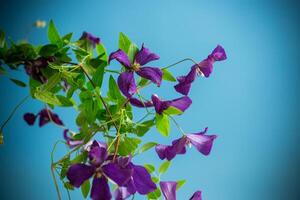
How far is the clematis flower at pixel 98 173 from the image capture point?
44cm

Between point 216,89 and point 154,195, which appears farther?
point 216,89

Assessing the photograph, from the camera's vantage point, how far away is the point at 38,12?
1079 millimetres

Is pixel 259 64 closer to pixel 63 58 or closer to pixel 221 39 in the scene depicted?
pixel 221 39

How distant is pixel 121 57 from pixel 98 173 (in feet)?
0.54

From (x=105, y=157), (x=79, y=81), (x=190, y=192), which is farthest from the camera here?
(x=190, y=192)

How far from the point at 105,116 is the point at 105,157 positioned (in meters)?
0.13

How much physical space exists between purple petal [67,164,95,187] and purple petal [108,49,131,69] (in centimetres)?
15

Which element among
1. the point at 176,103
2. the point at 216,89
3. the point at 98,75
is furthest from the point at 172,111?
the point at 216,89

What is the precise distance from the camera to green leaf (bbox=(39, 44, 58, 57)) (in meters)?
0.63

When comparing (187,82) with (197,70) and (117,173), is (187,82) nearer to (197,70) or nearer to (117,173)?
(197,70)

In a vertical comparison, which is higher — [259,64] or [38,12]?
[38,12]

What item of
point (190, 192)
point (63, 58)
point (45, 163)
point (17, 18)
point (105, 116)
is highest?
point (17, 18)

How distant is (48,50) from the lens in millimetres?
629

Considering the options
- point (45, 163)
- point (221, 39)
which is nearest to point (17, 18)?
point (45, 163)
